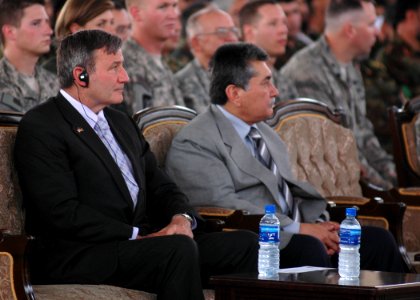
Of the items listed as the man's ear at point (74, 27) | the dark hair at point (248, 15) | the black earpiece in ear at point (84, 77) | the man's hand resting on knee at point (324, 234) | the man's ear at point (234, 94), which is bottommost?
the man's hand resting on knee at point (324, 234)

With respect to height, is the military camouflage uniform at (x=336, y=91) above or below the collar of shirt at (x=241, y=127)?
above

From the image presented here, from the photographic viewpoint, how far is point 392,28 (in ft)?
27.2

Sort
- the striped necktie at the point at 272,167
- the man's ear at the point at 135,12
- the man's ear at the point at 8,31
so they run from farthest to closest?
the man's ear at the point at 135,12 → the man's ear at the point at 8,31 → the striped necktie at the point at 272,167

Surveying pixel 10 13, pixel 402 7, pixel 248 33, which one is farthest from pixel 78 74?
pixel 402 7

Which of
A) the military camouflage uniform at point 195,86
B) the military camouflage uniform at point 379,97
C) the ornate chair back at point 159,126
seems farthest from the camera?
the military camouflage uniform at point 379,97

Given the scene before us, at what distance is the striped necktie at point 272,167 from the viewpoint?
5074 millimetres

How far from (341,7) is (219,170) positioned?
3.26 meters

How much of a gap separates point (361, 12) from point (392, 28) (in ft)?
1.79

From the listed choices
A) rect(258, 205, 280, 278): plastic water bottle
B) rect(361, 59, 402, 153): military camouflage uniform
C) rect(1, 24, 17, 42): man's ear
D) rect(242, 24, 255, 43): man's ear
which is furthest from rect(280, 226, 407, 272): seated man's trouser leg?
rect(361, 59, 402, 153): military camouflage uniform

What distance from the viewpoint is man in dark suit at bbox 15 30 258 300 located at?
401 cm

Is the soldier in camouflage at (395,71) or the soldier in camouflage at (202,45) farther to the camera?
the soldier in camouflage at (395,71)

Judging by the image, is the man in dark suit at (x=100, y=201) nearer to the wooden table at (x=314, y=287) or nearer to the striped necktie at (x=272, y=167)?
the wooden table at (x=314, y=287)

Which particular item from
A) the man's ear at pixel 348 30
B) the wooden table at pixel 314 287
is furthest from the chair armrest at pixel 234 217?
the man's ear at pixel 348 30

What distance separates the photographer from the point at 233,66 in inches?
202
